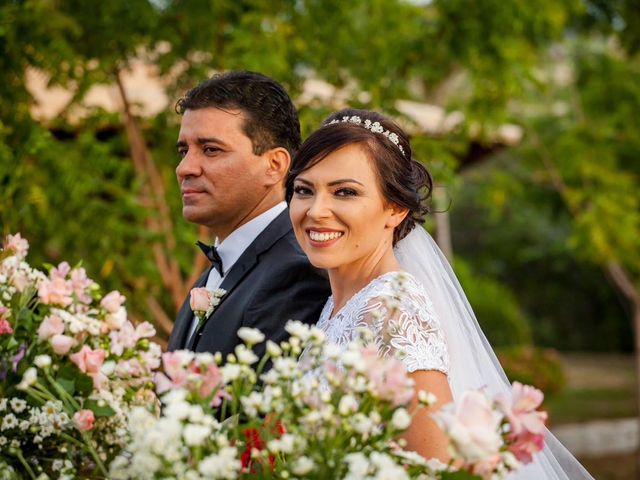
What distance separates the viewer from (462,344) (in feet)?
8.87

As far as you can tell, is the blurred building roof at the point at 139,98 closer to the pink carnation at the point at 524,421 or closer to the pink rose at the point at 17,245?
the pink rose at the point at 17,245

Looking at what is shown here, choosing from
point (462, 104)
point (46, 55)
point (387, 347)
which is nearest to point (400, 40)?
point (462, 104)

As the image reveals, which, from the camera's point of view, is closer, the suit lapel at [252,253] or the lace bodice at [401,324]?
the lace bodice at [401,324]

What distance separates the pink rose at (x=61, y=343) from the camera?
1.97 meters

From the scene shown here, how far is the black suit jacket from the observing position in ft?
9.66

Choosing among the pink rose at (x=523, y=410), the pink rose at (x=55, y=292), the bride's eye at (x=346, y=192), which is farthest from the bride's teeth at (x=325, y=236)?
the pink rose at (x=523, y=410)

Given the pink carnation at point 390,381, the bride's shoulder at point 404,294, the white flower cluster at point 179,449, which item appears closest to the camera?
the white flower cluster at point 179,449

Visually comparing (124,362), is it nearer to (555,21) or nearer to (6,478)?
(6,478)

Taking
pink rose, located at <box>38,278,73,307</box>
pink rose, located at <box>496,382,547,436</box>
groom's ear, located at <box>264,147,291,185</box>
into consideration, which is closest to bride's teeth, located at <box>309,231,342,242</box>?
groom's ear, located at <box>264,147,291,185</box>

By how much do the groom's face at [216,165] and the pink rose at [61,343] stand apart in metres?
1.17

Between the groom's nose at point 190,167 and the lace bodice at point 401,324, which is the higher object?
the groom's nose at point 190,167

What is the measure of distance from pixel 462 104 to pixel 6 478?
18.5 feet

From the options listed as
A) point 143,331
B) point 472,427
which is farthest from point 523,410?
point 143,331

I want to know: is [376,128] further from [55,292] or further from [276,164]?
[55,292]
